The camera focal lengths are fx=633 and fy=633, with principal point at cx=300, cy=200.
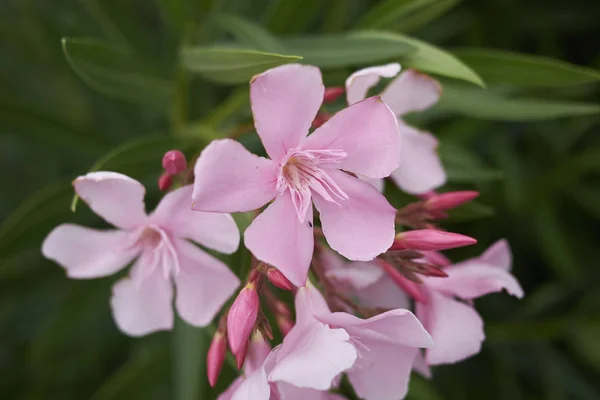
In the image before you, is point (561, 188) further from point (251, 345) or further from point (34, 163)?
point (34, 163)

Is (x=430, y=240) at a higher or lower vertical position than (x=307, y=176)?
lower

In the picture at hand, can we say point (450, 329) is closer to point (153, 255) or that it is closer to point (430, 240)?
point (430, 240)

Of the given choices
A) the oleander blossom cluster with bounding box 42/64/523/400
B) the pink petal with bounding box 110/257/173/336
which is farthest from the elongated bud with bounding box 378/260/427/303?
the pink petal with bounding box 110/257/173/336

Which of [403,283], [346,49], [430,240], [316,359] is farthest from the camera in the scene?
[346,49]

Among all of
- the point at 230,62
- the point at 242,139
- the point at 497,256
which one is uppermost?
the point at 230,62

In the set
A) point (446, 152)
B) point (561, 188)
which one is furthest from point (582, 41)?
point (446, 152)

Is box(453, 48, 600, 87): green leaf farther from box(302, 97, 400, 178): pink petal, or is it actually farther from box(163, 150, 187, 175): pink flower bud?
box(163, 150, 187, 175): pink flower bud

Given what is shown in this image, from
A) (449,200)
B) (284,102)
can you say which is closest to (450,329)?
(449,200)
